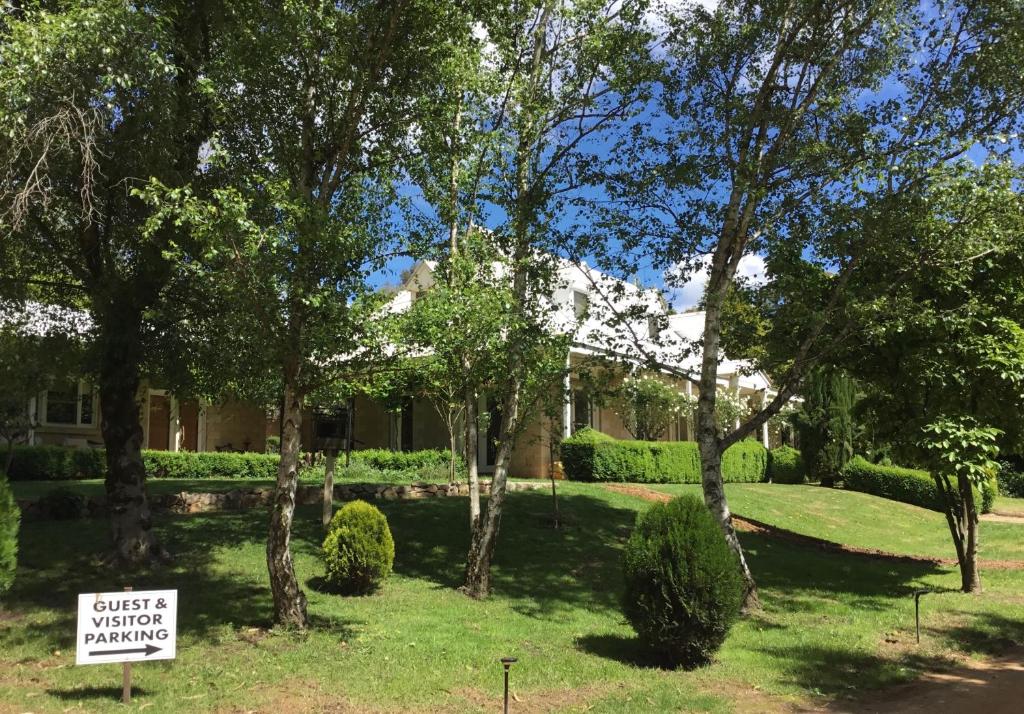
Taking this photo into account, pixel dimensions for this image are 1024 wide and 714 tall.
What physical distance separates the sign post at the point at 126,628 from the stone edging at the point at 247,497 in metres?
7.21

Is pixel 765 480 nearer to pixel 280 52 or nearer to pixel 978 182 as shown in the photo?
pixel 978 182

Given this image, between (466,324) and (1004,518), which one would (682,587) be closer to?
(466,324)

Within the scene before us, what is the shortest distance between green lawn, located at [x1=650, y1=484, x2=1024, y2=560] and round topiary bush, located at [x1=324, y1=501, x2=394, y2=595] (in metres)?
11.6

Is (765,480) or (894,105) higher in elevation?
(894,105)

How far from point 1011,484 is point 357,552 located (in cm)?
3375

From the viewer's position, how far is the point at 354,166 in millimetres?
9211

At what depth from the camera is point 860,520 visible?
21.4 metres

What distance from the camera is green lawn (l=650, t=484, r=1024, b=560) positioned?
18.5 metres

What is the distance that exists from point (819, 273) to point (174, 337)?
998cm

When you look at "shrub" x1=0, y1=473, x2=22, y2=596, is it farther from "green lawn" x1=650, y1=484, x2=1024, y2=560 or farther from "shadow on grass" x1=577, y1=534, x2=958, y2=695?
"green lawn" x1=650, y1=484, x2=1024, y2=560

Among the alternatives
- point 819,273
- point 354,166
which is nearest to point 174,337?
point 354,166

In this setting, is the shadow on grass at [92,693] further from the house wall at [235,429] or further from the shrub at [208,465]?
the house wall at [235,429]

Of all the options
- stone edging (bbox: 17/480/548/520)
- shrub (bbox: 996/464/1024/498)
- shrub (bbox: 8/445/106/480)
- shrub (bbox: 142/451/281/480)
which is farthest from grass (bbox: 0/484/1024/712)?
shrub (bbox: 996/464/1024/498)

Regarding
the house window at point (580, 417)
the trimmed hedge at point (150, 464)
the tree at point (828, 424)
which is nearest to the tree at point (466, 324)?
the trimmed hedge at point (150, 464)
